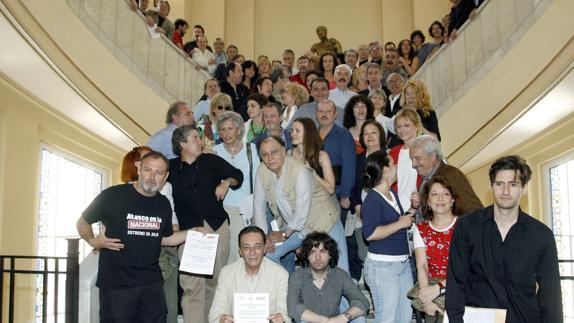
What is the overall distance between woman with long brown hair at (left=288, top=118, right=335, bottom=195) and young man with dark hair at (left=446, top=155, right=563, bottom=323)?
2243 millimetres

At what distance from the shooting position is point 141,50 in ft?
38.9

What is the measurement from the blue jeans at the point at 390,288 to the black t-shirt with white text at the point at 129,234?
1.53m

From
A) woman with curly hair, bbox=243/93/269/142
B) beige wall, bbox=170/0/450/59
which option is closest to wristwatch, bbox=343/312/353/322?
woman with curly hair, bbox=243/93/269/142

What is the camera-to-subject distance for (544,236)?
372 cm

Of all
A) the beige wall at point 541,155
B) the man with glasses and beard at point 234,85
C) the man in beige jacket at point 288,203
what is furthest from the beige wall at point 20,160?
the beige wall at point 541,155

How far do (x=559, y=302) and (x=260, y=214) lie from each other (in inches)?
107

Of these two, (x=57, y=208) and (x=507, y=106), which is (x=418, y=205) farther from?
(x=57, y=208)

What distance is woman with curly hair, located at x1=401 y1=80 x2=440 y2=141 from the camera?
7.90 metres

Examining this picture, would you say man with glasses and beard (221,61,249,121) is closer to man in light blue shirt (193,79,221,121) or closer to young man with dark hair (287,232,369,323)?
man in light blue shirt (193,79,221,121)

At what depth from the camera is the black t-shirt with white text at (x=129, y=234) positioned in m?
4.95

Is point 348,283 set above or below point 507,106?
below

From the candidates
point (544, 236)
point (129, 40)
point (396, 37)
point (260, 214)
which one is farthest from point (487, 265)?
point (396, 37)

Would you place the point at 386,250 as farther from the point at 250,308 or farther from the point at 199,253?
the point at 199,253

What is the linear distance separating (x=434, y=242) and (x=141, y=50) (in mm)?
8090
